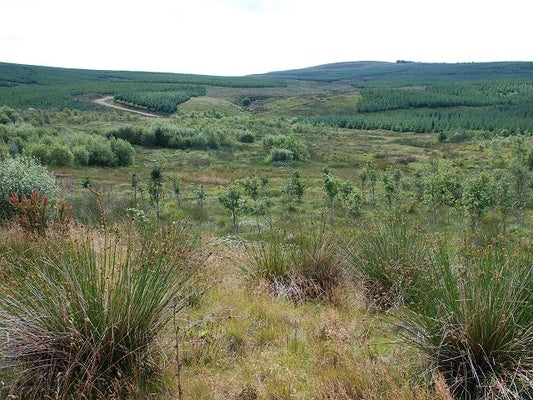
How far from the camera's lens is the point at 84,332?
2820 millimetres

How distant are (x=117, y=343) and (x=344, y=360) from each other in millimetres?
1543

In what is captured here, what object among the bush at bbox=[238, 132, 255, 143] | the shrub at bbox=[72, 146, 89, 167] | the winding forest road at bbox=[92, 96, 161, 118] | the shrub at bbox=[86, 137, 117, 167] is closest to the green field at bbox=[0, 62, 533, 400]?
the shrub at bbox=[72, 146, 89, 167]

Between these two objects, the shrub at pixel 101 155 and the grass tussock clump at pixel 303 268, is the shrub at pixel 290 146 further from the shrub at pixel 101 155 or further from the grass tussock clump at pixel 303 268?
the grass tussock clump at pixel 303 268

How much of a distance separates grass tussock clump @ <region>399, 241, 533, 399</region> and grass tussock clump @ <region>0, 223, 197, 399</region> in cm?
176

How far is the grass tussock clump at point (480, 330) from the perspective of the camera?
2.68 m

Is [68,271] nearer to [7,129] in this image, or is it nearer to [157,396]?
[157,396]

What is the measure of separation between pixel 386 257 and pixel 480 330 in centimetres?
174

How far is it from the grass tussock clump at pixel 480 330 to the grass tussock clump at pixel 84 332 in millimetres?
1763

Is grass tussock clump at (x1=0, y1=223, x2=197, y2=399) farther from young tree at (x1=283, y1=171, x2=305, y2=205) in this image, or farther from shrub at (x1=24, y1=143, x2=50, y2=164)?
shrub at (x1=24, y1=143, x2=50, y2=164)

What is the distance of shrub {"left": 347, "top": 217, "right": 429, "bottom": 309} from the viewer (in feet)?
14.2

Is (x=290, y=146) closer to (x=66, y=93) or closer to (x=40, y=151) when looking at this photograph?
(x=40, y=151)

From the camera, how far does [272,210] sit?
22.3 meters

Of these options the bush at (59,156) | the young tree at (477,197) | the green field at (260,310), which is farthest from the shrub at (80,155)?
the young tree at (477,197)

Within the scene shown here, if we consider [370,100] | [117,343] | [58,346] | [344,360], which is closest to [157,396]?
[117,343]
